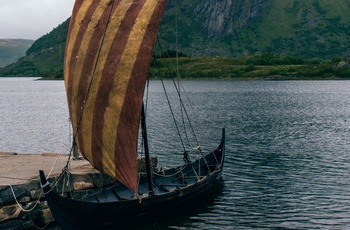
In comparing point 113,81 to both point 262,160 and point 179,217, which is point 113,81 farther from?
point 262,160

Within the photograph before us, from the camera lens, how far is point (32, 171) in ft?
81.0

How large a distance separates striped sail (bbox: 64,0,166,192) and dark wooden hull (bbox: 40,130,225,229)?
5.05ft

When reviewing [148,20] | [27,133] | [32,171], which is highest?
[148,20]

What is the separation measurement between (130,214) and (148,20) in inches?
373

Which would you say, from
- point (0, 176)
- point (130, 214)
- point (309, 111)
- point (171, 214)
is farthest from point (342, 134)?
point (0, 176)

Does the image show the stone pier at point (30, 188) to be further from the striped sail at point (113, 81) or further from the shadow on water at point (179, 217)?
the striped sail at point (113, 81)

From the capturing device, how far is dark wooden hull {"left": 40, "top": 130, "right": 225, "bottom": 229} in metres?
20.6

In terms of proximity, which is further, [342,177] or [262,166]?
[262,166]

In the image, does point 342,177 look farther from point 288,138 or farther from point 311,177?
point 288,138

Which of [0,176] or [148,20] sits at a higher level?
[148,20]

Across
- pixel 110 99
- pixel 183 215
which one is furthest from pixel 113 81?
pixel 183 215

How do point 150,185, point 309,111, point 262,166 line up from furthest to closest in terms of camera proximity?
point 309,111, point 262,166, point 150,185

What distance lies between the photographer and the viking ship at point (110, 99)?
21625mm

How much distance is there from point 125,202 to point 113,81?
5781 millimetres
